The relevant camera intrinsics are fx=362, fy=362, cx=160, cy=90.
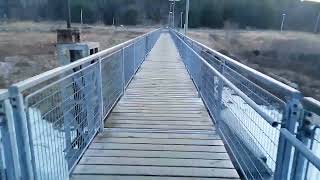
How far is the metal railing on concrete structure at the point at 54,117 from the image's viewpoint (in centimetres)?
237

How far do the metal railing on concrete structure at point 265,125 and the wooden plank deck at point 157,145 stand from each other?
0.29 m

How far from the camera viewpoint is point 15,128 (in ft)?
7.93

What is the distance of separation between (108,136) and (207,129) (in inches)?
58.9

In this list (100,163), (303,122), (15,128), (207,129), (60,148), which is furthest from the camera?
(207,129)

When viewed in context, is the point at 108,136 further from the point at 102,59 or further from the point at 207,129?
the point at 207,129

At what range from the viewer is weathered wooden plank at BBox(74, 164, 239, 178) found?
3.86 m

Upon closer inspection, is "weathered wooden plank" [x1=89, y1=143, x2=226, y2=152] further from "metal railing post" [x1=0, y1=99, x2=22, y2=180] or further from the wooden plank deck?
"metal railing post" [x1=0, y1=99, x2=22, y2=180]

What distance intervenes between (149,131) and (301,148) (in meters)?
3.34

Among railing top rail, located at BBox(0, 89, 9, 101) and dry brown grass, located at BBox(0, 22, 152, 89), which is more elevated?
railing top rail, located at BBox(0, 89, 9, 101)

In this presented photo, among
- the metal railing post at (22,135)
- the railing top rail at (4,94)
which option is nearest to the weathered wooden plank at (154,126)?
the metal railing post at (22,135)

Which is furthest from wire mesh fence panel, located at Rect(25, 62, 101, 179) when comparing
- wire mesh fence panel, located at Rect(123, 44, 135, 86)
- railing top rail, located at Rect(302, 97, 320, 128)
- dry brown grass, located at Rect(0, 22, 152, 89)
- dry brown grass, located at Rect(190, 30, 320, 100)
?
dry brown grass, located at Rect(190, 30, 320, 100)

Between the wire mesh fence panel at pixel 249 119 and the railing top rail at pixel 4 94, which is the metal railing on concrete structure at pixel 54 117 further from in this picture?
the wire mesh fence panel at pixel 249 119

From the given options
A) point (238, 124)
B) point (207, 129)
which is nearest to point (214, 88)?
point (207, 129)

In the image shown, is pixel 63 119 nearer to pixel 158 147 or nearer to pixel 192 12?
pixel 158 147
